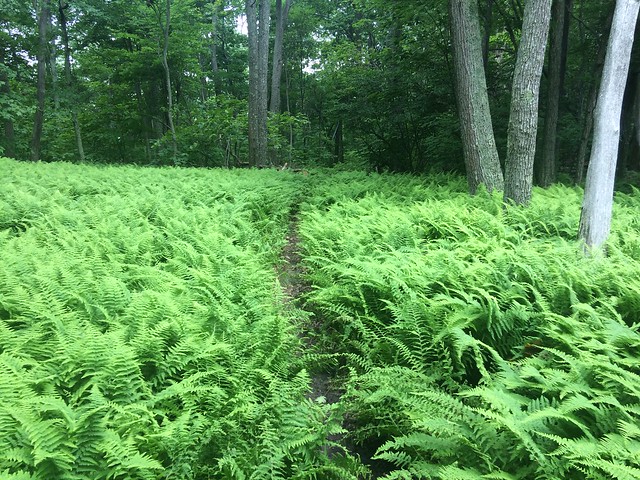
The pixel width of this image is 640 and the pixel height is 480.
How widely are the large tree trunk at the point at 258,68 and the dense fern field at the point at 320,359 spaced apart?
41.3ft

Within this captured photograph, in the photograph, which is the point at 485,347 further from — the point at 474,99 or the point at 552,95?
the point at 552,95

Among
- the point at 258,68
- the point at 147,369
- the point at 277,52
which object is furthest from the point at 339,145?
the point at 147,369

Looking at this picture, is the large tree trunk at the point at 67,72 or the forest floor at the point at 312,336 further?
the large tree trunk at the point at 67,72

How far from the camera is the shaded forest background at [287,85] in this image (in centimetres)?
1382

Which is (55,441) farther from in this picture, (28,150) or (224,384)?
(28,150)

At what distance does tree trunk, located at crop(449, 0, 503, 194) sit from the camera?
8.11 meters

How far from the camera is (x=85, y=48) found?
22.3 m

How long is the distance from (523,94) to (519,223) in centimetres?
240

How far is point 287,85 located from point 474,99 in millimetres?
23631

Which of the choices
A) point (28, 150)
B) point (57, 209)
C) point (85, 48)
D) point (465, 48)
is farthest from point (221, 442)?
point (28, 150)

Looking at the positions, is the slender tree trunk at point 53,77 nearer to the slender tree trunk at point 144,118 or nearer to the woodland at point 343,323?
the slender tree trunk at point 144,118

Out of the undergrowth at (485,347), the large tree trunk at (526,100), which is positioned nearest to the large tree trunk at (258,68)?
the large tree trunk at (526,100)

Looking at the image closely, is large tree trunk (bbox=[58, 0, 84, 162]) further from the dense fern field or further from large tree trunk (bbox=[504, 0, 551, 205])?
large tree trunk (bbox=[504, 0, 551, 205])

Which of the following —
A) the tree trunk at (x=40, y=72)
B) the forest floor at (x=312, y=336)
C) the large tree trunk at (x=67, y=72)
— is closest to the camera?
the forest floor at (x=312, y=336)
